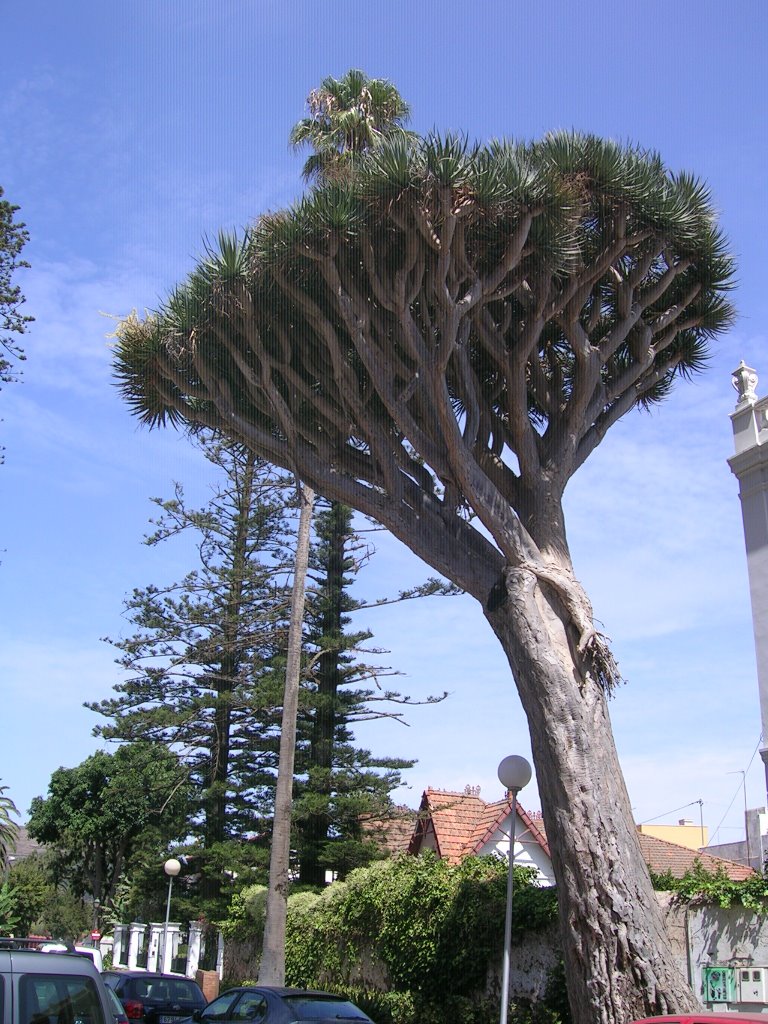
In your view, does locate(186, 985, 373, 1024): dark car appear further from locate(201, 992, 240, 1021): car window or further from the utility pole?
the utility pole

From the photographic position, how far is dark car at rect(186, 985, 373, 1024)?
9.62 m

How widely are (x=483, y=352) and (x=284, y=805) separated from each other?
9944mm

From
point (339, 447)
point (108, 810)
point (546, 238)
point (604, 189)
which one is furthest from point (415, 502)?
point (108, 810)

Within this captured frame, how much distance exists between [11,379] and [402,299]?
6.67 m

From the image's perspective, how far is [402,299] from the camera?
10922mm

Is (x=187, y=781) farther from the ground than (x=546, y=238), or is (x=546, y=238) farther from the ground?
(x=546, y=238)

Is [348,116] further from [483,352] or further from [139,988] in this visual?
[139,988]

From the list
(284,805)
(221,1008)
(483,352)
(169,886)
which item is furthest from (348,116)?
(169,886)

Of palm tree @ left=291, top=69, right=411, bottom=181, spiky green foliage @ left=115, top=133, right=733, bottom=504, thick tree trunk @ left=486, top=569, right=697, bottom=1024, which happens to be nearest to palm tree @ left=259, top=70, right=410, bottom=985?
palm tree @ left=291, top=69, right=411, bottom=181

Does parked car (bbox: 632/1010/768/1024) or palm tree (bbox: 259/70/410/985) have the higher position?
palm tree (bbox: 259/70/410/985)

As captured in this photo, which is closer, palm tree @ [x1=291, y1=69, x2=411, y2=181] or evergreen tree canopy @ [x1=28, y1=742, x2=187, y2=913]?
palm tree @ [x1=291, y1=69, x2=411, y2=181]

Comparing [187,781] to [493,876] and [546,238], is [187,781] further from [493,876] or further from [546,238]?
[546,238]

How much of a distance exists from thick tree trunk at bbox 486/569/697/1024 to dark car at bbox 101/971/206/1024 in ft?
24.3

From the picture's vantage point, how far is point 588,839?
30.1 ft
